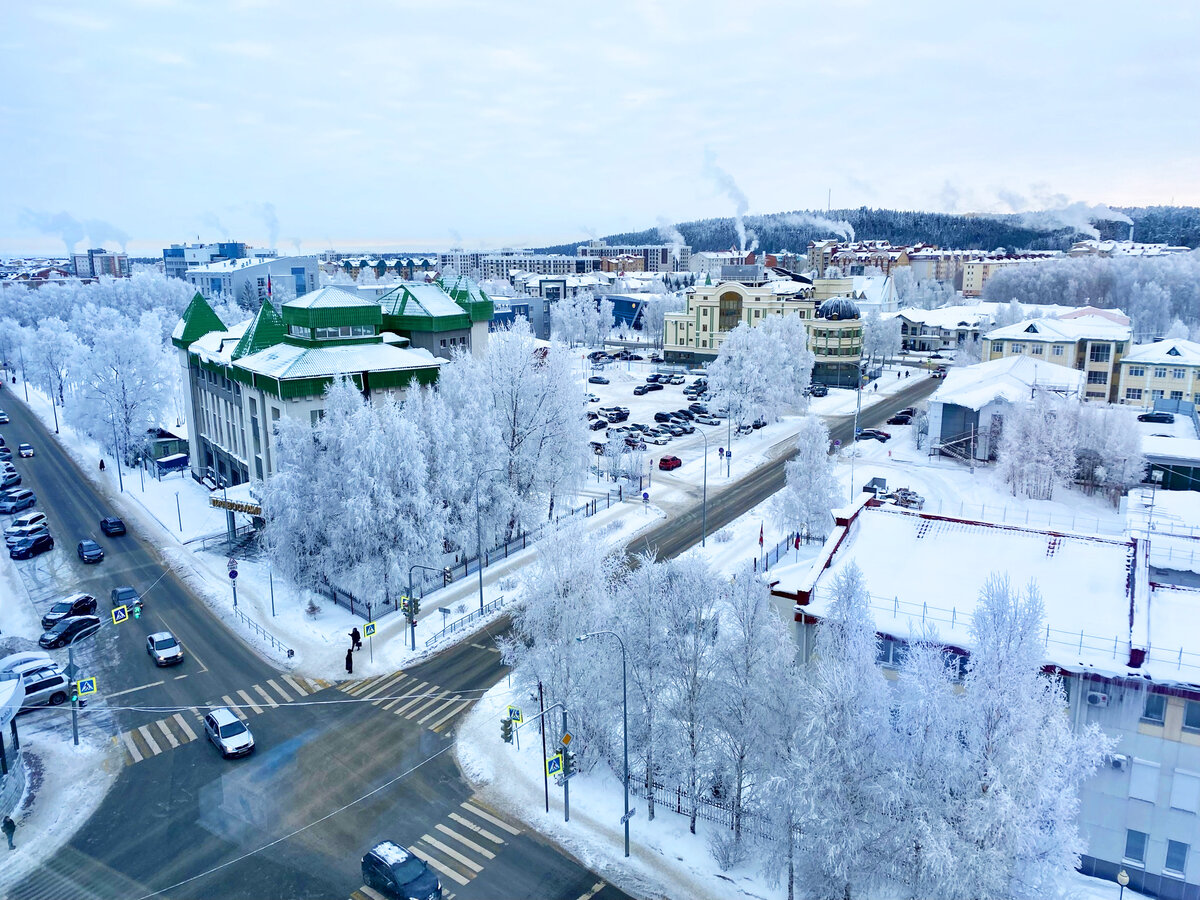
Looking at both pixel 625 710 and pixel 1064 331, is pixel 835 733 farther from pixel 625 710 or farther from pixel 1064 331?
pixel 1064 331

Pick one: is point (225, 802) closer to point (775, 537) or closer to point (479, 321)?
point (775, 537)

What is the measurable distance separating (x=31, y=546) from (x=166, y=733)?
79.1ft

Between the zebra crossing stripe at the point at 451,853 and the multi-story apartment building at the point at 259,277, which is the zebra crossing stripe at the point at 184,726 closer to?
the zebra crossing stripe at the point at 451,853

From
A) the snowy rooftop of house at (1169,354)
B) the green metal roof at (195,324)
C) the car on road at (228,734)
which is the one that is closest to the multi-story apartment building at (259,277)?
the green metal roof at (195,324)

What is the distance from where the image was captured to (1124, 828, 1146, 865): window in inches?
779

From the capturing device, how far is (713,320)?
105875 mm

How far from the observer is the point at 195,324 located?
6038cm

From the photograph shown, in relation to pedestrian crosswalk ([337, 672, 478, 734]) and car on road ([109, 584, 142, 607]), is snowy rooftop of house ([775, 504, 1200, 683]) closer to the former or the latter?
pedestrian crosswalk ([337, 672, 478, 734])

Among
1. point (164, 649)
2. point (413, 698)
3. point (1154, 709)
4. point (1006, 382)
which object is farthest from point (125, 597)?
point (1006, 382)

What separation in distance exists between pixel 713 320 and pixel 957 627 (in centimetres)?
8721

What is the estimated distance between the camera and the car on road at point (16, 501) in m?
52.0

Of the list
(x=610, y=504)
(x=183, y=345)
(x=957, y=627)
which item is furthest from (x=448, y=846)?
(x=183, y=345)

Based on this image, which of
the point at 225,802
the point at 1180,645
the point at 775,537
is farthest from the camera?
the point at 775,537

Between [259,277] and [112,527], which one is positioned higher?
[259,277]
